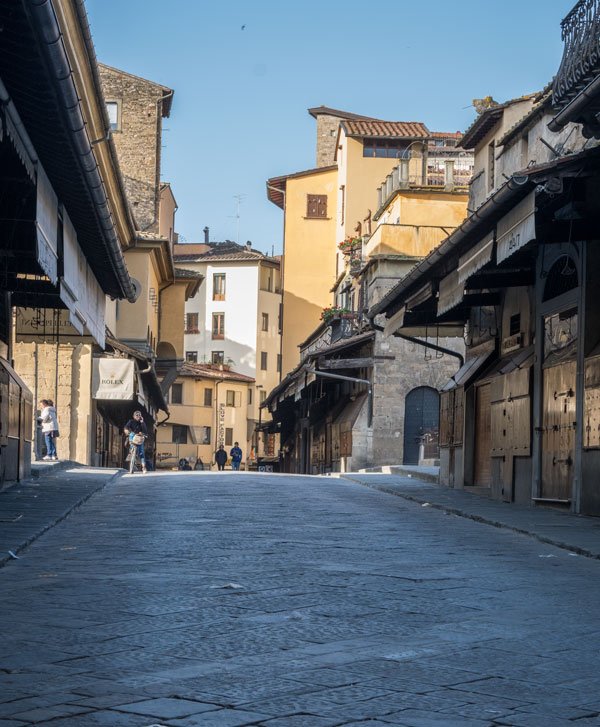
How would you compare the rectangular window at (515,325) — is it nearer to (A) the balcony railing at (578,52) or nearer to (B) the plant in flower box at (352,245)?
(A) the balcony railing at (578,52)

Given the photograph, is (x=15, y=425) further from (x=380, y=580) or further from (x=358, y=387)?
(x=358, y=387)

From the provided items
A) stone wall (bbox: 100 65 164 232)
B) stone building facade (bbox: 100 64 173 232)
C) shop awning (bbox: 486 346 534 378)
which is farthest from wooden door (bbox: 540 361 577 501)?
stone wall (bbox: 100 65 164 232)

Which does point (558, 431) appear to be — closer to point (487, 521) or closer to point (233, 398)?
point (487, 521)

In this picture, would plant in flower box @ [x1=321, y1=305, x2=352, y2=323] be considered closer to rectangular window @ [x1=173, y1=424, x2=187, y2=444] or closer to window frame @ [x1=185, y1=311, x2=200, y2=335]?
rectangular window @ [x1=173, y1=424, x2=187, y2=444]

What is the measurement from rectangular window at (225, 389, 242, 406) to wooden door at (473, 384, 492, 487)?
61.2m

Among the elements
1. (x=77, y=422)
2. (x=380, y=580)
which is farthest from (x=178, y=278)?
(x=380, y=580)

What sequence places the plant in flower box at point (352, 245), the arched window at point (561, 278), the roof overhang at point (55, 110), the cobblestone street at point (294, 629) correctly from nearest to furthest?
1. the cobblestone street at point (294, 629)
2. the roof overhang at point (55, 110)
3. the arched window at point (561, 278)
4. the plant in flower box at point (352, 245)

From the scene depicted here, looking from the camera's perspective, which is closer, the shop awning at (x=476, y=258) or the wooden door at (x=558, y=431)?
the shop awning at (x=476, y=258)

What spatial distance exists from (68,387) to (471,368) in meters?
15.9

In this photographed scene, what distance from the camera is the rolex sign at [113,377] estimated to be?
3569cm

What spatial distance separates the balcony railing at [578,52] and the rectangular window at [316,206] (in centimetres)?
5582

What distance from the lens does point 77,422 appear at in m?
35.6

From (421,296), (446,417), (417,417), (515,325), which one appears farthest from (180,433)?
(515,325)

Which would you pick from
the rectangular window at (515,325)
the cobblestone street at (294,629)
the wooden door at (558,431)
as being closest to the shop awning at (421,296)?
the rectangular window at (515,325)
